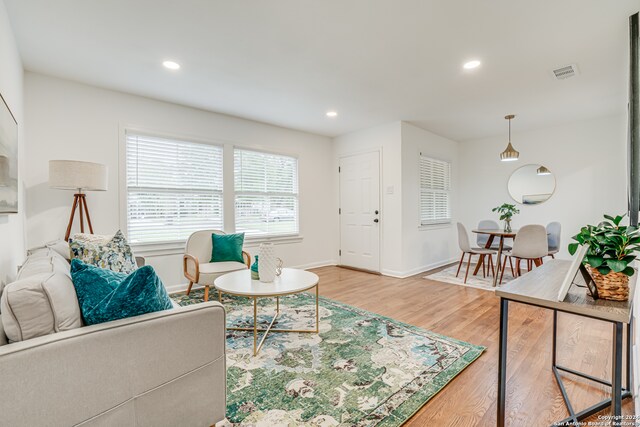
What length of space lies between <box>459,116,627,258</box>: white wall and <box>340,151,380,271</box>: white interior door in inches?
92.7

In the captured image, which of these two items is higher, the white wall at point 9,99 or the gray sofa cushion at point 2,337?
the white wall at point 9,99

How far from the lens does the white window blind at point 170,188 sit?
3.46m

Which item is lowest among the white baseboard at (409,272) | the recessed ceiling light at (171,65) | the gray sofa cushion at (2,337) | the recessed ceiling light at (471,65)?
the white baseboard at (409,272)

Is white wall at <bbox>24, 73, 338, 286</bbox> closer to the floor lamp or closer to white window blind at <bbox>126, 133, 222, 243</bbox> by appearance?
white window blind at <bbox>126, 133, 222, 243</bbox>

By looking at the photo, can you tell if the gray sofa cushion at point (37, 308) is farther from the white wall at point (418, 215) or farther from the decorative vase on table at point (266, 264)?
the white wall at point (418, 215)

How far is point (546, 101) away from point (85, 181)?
5195mm

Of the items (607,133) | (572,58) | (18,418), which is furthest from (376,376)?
(607,133)

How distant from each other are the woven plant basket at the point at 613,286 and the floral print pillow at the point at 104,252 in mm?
2648

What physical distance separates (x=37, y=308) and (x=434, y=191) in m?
5.38

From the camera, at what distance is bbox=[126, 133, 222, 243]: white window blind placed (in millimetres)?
3463

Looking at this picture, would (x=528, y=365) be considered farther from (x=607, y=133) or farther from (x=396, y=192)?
(x=607, y=133)

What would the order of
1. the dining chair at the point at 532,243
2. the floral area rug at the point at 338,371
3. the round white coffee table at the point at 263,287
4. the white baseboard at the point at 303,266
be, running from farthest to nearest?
the dining chair at the point at 532,243, the white baseboard at the point at 303,266, the round white coffee table at the point at 263,287, the floral area rug at the point at 338,371

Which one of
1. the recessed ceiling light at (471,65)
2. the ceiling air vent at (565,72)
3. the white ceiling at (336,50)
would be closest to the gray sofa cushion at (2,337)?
the white ceiling at (336,50)

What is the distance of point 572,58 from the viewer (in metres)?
2.64
